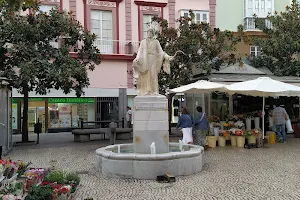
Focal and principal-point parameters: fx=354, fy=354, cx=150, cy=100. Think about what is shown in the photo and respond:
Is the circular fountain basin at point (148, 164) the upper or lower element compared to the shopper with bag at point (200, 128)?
lower

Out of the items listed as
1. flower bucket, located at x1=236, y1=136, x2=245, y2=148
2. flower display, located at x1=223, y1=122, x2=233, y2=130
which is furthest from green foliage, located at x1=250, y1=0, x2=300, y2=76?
flower bucket, located at x1=236, y1=136, x2=245, y2=148

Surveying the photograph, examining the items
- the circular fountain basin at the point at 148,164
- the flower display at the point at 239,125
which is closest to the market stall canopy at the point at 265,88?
the flower display at the point at 239,125

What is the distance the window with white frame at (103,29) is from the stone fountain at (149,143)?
12873 millimetres

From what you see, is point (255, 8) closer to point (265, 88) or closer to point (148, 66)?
point (265, 88)

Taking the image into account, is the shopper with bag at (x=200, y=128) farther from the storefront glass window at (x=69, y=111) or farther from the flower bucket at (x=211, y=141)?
the storefront glass window at (x=69, y=111)

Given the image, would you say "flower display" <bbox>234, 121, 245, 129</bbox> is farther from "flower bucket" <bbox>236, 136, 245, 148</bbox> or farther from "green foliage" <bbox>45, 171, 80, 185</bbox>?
"green foliage" <bbox>45, 171, 80, 185</bbox>

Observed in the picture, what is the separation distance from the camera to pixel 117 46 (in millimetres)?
22516

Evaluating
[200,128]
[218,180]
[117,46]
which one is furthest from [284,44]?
[218,180]

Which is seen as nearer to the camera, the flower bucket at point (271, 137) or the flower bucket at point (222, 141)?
the flower bucket at point (222, 141)

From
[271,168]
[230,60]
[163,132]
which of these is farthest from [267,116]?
[163,132]

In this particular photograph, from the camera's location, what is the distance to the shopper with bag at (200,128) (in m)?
12.6

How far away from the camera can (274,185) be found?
7254mm

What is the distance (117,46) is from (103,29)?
4.56 ft

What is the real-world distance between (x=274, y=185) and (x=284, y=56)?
44.3 feet
